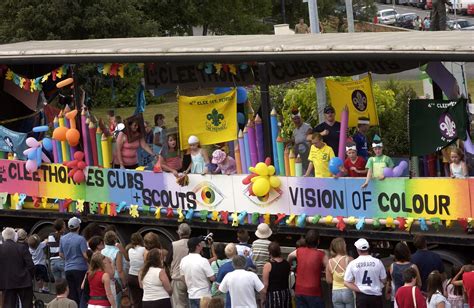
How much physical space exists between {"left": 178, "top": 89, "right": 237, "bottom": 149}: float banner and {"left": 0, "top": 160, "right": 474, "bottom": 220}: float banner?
0.59m

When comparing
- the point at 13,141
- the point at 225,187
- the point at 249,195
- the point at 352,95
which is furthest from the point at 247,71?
the point at 13,141

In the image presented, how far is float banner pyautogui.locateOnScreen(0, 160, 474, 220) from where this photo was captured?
609 inches

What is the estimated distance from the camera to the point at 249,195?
17109mm

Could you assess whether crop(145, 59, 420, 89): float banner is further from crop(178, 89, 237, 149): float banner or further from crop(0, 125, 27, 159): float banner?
crop(0, 125, 27, 159): float banner

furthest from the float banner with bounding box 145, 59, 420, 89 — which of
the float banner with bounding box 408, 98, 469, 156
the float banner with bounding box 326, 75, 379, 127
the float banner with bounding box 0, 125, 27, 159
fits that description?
the float banner with bounding box 0, 125, 27, 159

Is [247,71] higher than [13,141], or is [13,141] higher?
[247,71]

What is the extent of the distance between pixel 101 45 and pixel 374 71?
4.22m

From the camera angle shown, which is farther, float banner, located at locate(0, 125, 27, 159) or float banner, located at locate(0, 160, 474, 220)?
float banner, located at locate(0, 125, 27, 159)

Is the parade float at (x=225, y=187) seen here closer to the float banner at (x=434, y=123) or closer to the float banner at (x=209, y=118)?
the float banner at (x=209, y=118)

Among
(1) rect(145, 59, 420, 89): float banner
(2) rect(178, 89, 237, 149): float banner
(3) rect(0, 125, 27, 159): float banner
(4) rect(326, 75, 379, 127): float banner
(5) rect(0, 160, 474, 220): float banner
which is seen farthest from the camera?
(3) rect(0, 125, 27, 159): float banner

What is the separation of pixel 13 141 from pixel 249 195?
4.65 meters

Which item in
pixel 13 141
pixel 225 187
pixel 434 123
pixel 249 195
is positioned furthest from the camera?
pixel 13 141

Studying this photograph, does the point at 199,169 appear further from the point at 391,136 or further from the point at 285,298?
the point at 391,136

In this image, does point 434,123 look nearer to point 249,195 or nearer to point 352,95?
point 352,95
